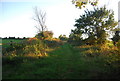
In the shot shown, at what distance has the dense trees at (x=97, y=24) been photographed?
1504 cm

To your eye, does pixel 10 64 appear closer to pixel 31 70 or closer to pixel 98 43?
pixel 31 70

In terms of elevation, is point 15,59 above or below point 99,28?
below

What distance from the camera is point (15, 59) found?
728cm

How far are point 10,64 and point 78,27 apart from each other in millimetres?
11540

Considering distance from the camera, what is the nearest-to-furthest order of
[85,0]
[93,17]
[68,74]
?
[68,74] → [85,0] → [93,17]

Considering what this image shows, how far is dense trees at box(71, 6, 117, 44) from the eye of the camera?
1504 cm

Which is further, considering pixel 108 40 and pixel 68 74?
pixel 108 40

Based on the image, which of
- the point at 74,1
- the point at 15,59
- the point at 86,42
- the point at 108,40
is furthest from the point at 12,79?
the point at 108,40

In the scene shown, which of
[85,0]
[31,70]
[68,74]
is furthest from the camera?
[85,0]

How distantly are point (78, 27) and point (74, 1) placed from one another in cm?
794

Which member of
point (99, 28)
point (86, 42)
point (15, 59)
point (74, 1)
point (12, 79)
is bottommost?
point (12, 79)

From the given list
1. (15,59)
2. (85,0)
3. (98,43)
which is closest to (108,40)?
(98,43)

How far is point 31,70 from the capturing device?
19.7ft

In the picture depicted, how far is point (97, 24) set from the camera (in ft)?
49.8
